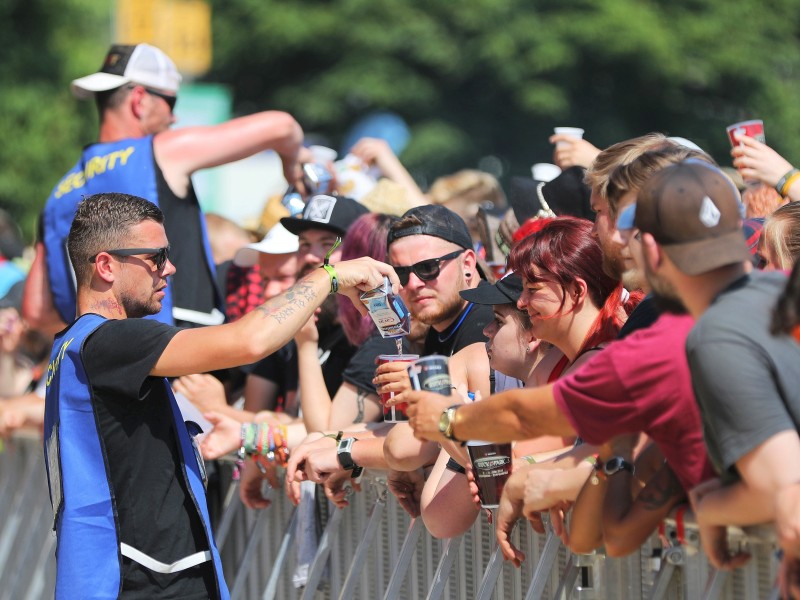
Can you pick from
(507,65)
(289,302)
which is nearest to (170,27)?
(507,65)

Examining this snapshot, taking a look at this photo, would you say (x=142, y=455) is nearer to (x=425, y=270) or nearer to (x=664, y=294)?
(x=425, y=270)

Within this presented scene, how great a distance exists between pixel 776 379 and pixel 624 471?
2.32 ft

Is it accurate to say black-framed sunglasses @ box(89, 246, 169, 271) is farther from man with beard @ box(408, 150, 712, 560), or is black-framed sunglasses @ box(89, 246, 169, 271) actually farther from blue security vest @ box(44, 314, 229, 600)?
man with beard @ box(408, 150, 712, 560)

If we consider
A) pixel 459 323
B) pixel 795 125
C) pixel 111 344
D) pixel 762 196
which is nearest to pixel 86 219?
pixel 111 344

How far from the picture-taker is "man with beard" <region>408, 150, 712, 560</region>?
314 centimetres

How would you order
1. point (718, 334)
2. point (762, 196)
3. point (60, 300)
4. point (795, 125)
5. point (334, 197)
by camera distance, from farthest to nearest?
point (795, 125), point (60, 300), point (334, 197), point (762, 196), point (718, 334)

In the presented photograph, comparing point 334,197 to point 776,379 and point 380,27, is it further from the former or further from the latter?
point 380,27

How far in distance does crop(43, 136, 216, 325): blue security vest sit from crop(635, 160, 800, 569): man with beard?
11.6ft

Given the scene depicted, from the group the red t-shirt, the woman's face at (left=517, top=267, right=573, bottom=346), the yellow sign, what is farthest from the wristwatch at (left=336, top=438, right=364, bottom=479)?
the yellow sign

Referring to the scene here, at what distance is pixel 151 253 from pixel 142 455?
0.73 m

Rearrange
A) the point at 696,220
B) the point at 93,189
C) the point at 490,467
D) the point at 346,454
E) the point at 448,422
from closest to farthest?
the point at 696,220 < the point at 448,422 < the point at 490,467 < the point at 346,454 < the point at 93,189

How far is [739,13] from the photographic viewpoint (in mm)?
25688

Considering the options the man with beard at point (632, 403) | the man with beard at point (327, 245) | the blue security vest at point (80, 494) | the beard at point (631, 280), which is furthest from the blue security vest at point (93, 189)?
the man with beard at point (632, 403)

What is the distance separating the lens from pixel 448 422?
369 centimetres
